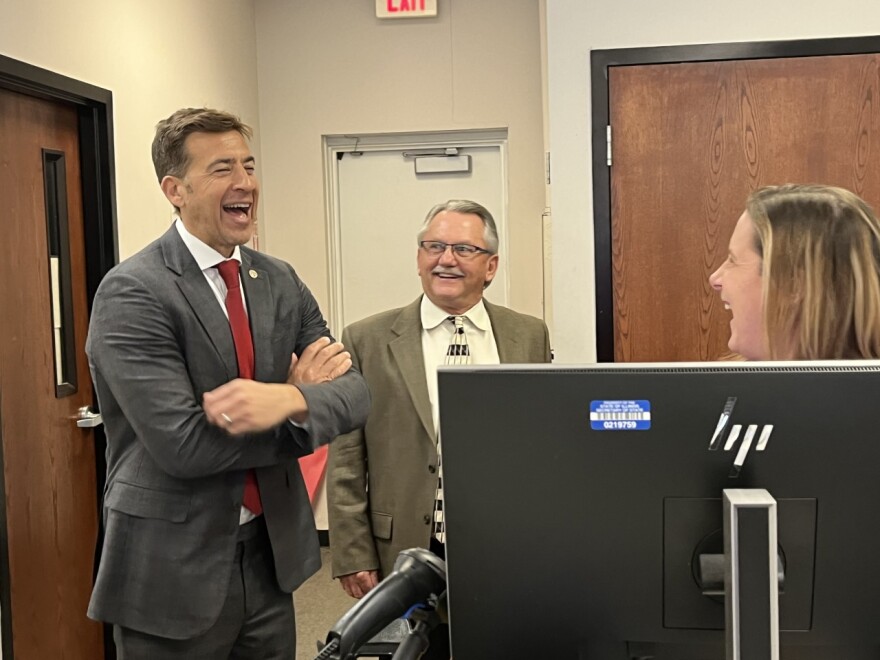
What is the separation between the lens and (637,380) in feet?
2.90

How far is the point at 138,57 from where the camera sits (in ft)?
10.6

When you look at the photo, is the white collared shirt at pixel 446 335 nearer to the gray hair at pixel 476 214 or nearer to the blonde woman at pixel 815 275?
the gray hair at pixel 476 214

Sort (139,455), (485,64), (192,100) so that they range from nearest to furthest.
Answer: (139,455) → (192,100) → (485,64)

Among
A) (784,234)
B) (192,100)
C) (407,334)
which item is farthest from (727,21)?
(192,100)

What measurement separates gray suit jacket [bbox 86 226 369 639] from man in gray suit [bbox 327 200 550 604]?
280 mm

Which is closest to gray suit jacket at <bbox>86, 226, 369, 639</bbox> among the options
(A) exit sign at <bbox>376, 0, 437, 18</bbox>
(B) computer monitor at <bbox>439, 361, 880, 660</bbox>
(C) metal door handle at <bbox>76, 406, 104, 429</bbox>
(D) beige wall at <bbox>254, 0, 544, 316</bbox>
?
(B) computer monitor at <bbox>439, 361, 880, 660</bbox>

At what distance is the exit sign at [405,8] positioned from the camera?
431 cm

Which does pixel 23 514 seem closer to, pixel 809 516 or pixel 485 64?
pixel 809 516

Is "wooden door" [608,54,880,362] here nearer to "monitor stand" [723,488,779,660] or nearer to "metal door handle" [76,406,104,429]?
"metal door handle" [76,406,104,429]

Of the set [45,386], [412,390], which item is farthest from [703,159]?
[45,386]

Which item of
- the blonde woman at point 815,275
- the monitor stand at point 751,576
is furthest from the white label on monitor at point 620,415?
the blonde woman at point 815,275

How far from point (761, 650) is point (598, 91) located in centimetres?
209

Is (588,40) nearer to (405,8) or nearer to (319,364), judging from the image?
(319,364)

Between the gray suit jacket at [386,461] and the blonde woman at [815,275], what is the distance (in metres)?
0.92
